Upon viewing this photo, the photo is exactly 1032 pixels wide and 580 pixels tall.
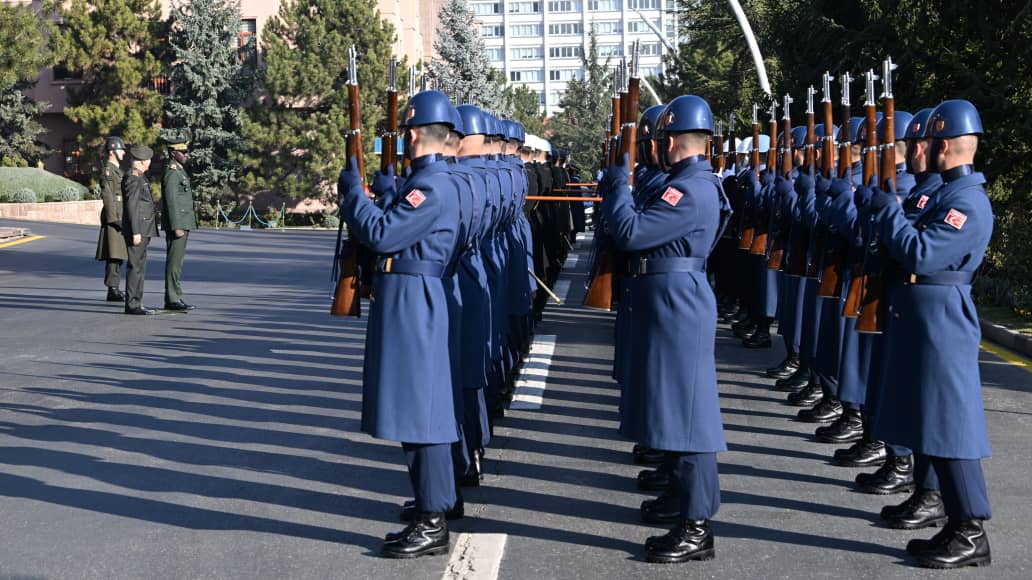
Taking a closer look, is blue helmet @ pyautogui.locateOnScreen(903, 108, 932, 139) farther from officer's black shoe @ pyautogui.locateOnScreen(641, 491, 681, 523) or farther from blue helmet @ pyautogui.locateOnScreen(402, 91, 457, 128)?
blue helmet @ pyautogui.locateOnScreen(402, 91, 457, 128)

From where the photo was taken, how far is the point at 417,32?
59.5m

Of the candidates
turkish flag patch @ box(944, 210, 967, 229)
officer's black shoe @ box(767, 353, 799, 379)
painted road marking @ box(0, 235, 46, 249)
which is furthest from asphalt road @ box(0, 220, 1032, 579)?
painted road marking @ box(0, 235, 46, 249)

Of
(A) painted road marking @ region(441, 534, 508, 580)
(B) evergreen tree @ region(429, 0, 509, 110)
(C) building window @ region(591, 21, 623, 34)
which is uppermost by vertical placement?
(C) building window @ region(591, 21, 623, 34)

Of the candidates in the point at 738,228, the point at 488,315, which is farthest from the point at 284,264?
the point at 488,315

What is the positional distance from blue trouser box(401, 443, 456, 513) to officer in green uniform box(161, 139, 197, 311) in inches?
372

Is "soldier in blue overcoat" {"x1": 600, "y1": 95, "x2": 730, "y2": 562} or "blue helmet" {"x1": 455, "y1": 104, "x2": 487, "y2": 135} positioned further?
"blue helmet" {"x1": 455, "y1": 104, "x2": 487, "y2": 135}

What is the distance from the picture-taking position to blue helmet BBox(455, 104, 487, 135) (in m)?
8.18

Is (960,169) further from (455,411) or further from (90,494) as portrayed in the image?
(90,494)

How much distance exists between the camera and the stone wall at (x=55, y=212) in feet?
123

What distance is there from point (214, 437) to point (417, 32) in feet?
174

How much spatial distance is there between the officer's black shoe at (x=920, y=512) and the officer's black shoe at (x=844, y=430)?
1.89 metres

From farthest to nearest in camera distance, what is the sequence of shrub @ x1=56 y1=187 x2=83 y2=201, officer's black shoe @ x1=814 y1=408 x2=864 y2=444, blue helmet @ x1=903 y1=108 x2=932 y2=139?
shrub @ x1=56 y1=187 x2=83 y2=201 → officer's black shoe @ x1=814 y1=408 x2=864 y2=444 → blue helmet @ x1=903 y1=108 x2=932 y2=139

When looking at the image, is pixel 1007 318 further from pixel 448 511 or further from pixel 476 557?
pixel 476 557

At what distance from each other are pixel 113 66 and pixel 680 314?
1802 inches
